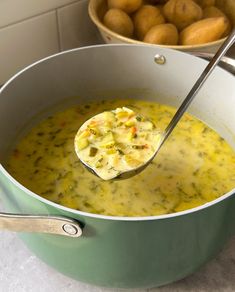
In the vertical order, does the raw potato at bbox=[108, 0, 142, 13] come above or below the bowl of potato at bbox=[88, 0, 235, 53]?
above

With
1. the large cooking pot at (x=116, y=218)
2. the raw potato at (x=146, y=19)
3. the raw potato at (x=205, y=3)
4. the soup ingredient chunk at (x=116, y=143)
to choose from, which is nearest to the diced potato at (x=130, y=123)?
the soup ingredient chunk at (x=116, y=143)

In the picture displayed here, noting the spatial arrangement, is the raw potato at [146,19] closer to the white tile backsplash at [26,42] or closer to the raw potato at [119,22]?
the raw potato at [119,22]

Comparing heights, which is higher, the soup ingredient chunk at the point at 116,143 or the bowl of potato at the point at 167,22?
the bowl of potato at the point at 167,22

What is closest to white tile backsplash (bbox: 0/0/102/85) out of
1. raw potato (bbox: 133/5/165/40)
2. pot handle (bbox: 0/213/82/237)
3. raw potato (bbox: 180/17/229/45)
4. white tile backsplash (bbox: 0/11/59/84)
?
white tile backsplash (bbox: 0/11/59/84)

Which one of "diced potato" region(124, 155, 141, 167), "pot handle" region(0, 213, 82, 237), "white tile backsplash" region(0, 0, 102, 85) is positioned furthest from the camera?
"white tile backsplash" region(0, 0, 102, 85)

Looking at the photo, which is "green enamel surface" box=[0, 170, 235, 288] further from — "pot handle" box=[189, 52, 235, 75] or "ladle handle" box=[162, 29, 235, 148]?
"pot handle" box=[189, 52, 235, 75]

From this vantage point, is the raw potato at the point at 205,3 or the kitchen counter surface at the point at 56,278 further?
the raw potato at the point at 205,3
